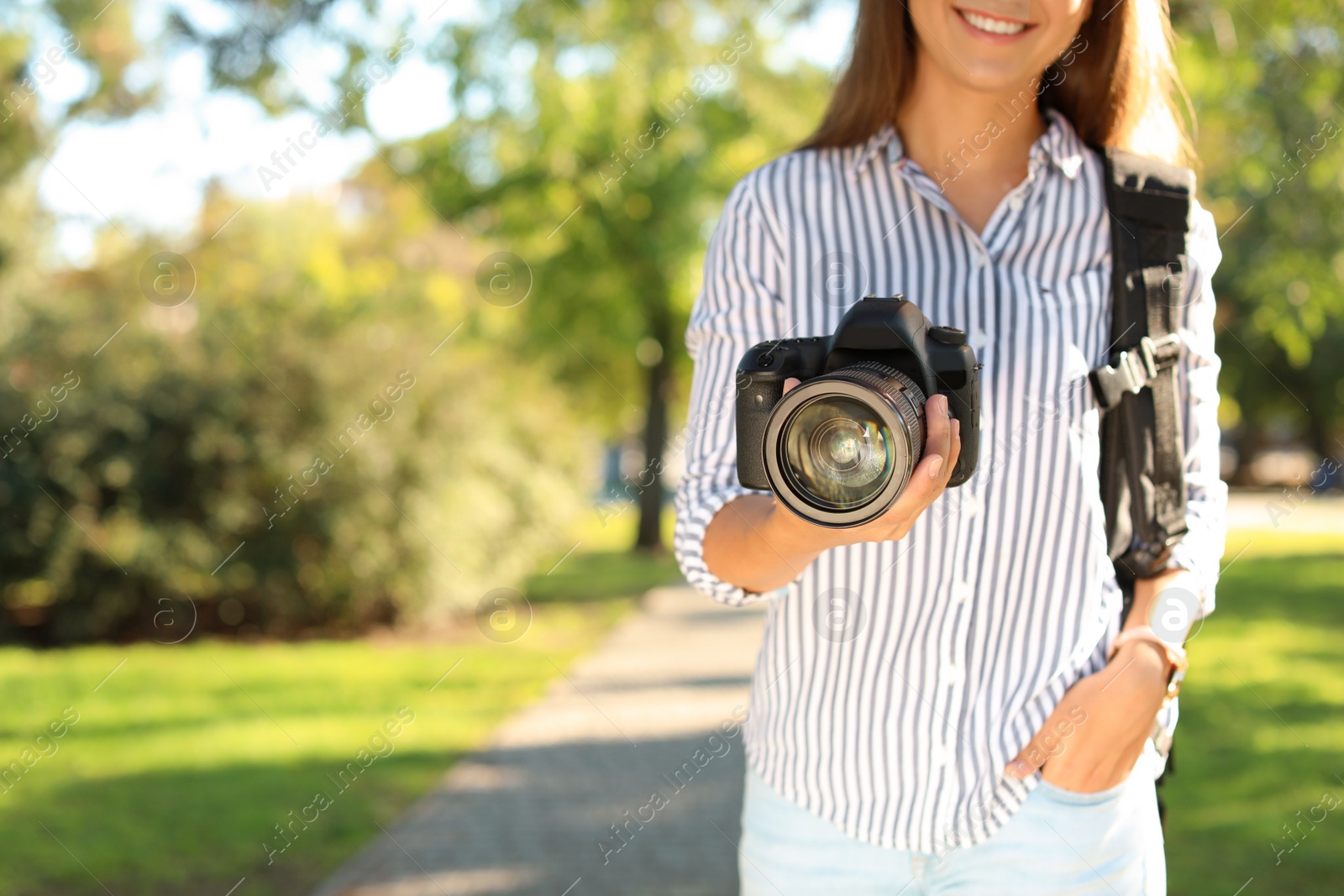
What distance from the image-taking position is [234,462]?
10414 mm

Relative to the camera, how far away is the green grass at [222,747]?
4.87 metres

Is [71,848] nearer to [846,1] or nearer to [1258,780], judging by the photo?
[1258,780]

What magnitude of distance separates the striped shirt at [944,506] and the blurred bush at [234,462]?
9288mm

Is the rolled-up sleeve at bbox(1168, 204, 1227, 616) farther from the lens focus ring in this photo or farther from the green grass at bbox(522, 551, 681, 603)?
the green grass at bbox(522, 551, 681, 603)

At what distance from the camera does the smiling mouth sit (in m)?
1.68

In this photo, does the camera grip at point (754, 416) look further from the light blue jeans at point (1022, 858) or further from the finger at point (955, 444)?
the light blue jeans at point (1022, 858)

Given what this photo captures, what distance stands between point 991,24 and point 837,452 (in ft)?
2.35

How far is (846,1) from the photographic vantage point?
286 inches

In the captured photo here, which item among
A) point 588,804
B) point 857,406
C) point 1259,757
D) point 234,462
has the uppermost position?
point 857,406

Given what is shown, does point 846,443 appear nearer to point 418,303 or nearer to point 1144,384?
point 1144,384

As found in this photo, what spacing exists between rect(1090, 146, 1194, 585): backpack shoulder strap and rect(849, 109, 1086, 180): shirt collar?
11 centimetres

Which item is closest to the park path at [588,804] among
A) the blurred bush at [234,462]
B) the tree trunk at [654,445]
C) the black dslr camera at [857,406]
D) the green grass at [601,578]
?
the blurred bush at [234,462]

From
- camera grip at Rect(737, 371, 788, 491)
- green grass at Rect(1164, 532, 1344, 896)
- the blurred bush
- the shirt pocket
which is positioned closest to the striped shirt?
the shirt pocket

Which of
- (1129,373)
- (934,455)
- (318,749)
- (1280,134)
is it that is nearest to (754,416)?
(934,455)
